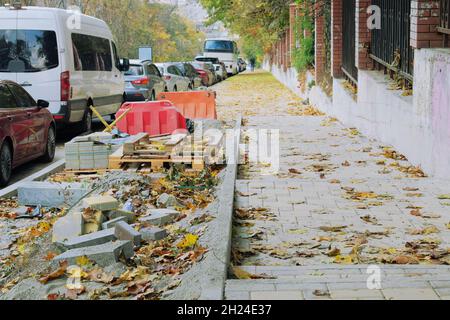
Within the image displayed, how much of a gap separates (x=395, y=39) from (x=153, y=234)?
304 inches

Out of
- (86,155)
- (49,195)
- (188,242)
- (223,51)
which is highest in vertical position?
(223,51)

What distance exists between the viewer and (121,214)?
28.2ft

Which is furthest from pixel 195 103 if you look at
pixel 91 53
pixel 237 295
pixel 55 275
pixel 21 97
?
pixel 237 295

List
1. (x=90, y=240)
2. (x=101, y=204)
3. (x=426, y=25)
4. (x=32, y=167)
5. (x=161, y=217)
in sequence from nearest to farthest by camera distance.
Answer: (x=90, y=240) → (x=101, y=204) → (x=161, y=217) → (x=426, y=25) → (x=32, y=167)

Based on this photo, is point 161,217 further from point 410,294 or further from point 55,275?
point 410,294

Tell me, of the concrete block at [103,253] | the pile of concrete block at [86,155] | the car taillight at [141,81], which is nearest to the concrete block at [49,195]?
the pile of concrete block at [86,155]

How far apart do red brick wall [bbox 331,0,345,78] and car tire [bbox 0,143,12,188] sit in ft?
37.0

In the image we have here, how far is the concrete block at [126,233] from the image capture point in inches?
293

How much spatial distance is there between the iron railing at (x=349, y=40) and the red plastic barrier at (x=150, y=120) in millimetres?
4810

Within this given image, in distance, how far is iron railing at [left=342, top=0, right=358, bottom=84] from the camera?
730 inches

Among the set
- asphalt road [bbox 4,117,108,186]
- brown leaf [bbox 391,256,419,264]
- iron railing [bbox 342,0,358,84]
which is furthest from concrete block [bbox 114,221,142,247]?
iron railing [bbox 342,0,358,84]

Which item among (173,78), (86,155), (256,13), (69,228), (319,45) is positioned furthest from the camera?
(256,13)

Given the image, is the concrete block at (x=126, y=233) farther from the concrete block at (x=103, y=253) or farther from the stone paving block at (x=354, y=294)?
the stone paving block at (x=354, y=294)

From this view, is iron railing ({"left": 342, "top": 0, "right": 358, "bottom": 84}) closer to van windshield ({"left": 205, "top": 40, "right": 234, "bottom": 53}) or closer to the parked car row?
the parked car row
